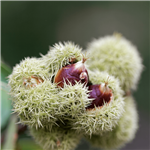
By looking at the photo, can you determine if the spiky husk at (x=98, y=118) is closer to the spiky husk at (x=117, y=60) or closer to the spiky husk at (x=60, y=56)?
the spiky husk at (x=60, y=56)

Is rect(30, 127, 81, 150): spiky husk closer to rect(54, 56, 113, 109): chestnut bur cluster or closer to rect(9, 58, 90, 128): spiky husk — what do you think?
rect(9, 58, 90, 128): spiky husk

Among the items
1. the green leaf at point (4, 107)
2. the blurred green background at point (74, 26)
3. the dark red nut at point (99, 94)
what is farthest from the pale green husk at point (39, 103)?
the blurred green background at point (74, 26)

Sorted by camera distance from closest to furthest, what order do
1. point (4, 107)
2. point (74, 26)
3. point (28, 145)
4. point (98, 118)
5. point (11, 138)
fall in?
point (98, 118), point (4, 107), point (11, 138), point (28, 145), point (74, 26)

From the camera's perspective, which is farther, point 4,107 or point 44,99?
point 4,107

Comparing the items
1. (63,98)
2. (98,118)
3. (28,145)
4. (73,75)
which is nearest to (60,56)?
(73,75)

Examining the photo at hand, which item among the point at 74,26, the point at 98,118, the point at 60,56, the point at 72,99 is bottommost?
the point at 98,118

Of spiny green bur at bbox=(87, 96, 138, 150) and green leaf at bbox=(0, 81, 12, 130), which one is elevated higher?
green leaf at bbox=(0, 81, 12, 130)

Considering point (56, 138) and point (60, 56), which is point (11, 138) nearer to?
point (56, 138)

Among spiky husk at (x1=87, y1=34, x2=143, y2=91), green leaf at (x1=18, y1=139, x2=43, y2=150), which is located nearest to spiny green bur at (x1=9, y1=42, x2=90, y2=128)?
spiky husk at (x1=87, y1=34, x2=143, y2=91)
